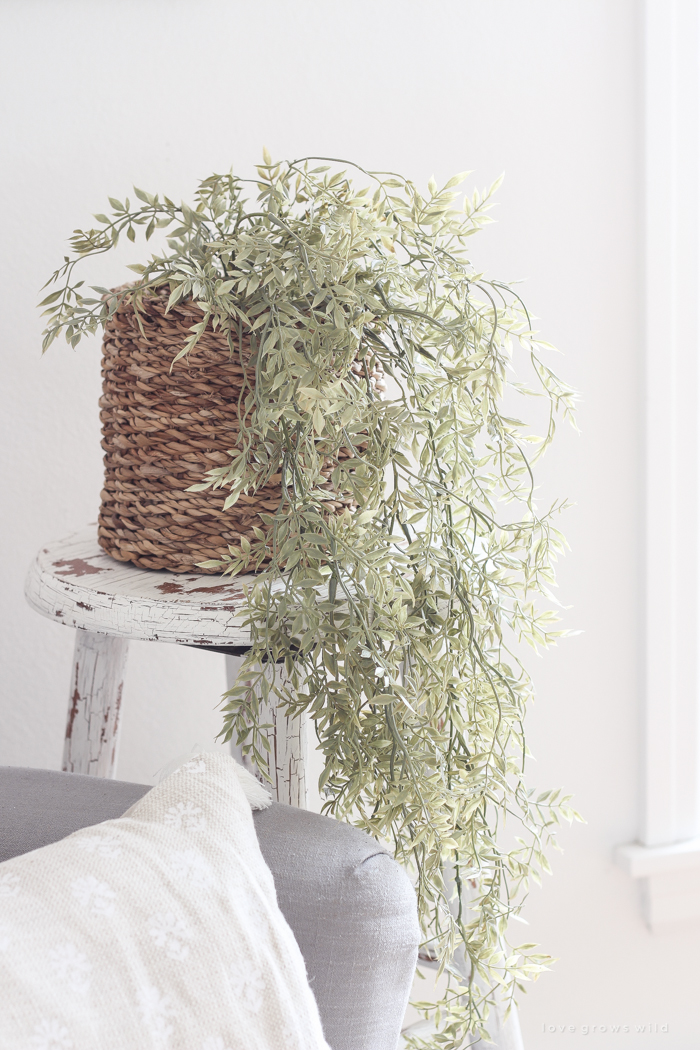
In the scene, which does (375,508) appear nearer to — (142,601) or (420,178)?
(142,601)

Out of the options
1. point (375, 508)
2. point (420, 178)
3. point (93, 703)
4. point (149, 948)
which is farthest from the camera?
point (420, 178)

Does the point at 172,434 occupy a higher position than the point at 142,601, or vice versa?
the point at 172,434

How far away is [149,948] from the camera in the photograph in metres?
0.39

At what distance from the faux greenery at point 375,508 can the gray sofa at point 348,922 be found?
0.06m

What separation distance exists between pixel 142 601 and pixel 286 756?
0.17m

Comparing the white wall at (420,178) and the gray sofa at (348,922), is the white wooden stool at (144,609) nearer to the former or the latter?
the gray sofa at (348,922)

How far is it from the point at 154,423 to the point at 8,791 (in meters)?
0.29

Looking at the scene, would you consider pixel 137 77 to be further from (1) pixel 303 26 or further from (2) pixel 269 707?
(2) pixel 269 707

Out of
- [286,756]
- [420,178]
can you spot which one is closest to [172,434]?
[286,756]

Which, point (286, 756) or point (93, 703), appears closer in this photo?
point (286, 756)

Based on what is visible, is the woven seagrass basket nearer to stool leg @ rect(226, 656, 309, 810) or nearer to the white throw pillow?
stool leg @ rect(226, 656, 309, 810)

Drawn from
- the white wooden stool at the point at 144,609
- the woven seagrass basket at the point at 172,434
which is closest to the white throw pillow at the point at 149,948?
the white wooden stool at the point at 144,609

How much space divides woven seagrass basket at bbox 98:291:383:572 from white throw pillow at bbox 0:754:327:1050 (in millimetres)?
250

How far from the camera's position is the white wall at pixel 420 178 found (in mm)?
984
